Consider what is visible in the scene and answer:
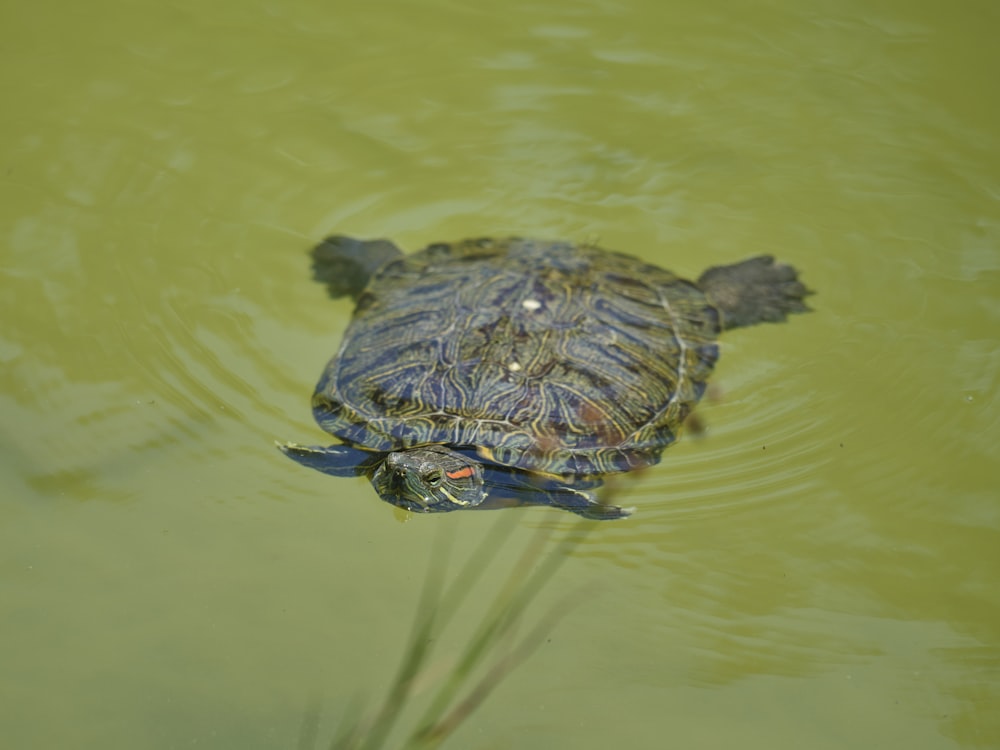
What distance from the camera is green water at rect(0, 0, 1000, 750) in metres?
2.58

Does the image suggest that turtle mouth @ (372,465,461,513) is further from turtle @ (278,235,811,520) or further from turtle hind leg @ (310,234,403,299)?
turtle hind leg @ (310,234,403,299)

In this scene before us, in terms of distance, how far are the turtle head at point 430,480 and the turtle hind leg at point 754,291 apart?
137 cm

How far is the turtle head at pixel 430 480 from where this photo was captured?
2.97 metres

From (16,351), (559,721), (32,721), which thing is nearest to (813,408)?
(559,721)

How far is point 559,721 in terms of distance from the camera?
8.13ft

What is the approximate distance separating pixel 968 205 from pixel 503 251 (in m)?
2.20

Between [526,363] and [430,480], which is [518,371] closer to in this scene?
[526,363]

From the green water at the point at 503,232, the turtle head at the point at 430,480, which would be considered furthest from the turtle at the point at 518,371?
the green water at the point at 503,232

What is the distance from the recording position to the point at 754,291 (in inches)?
157

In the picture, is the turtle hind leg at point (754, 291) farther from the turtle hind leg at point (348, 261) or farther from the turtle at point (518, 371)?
the turtle hind leg at point (348, 261)

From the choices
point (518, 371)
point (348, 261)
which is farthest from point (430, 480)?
point (348, 261)

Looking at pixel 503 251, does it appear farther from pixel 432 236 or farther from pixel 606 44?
pixel 606 44

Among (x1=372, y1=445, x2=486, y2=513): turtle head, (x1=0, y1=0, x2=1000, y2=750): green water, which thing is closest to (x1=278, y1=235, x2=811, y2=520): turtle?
(x1=372, y1=445, x2=486, y2=513): turtle head

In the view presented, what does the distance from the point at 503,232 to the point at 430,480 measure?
5.81 ft
